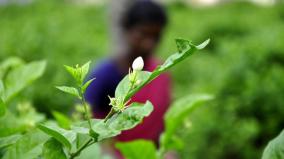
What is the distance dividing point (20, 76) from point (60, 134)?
0.39 m

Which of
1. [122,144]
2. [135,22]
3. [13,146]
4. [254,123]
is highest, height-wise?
[13,146]

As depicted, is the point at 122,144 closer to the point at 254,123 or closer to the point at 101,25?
the point at 254,123

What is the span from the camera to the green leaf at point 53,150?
0.87m

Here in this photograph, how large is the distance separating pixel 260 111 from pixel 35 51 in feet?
5.07

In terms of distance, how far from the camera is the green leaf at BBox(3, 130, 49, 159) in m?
0.95

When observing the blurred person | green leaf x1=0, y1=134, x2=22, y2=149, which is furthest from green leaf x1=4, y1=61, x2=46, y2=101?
the blurred person

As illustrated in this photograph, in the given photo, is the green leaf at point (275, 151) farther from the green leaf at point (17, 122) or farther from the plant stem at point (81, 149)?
the green leaf at point (17, 122)

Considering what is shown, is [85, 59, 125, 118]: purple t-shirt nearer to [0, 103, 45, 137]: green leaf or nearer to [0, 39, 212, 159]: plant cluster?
[0, 103, 45, 137]: green leaf

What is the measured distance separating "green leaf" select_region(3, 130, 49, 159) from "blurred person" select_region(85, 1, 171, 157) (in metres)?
1.95

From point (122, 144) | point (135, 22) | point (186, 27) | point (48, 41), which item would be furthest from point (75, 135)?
point (186, 27)

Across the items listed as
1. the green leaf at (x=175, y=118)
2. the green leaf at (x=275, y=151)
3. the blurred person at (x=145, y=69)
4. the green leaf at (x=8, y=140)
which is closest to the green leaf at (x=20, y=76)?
the green leaf at (x=8, y=140)

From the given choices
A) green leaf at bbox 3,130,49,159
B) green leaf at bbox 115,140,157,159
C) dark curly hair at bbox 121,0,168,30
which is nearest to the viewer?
green leaf at bbox 3,130,49,159

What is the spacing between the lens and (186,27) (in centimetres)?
1041

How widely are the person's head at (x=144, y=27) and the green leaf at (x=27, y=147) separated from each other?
207cm
